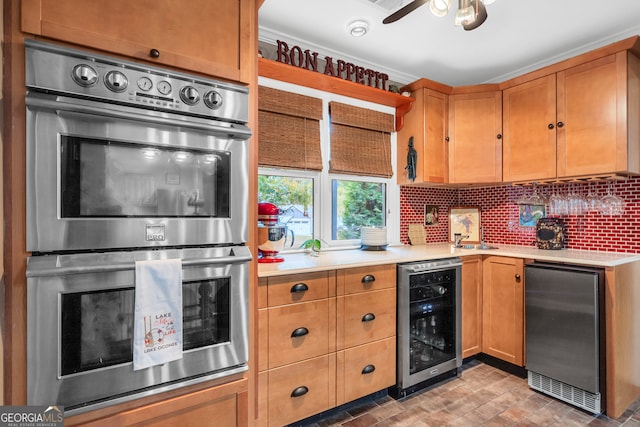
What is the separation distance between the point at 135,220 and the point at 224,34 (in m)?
0.87

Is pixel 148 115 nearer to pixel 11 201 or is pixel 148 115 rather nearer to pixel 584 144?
pixel 11 201

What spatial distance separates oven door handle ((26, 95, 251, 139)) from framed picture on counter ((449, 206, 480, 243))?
280cm

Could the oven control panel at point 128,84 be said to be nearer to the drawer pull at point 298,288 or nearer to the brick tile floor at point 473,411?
the drawer pull at point 298,288

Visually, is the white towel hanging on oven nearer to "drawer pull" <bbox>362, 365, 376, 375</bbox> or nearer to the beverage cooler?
"drawer pull" <bbox>362, 365, 376, 375</bbox>

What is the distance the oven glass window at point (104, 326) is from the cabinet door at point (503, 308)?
2.34 metres

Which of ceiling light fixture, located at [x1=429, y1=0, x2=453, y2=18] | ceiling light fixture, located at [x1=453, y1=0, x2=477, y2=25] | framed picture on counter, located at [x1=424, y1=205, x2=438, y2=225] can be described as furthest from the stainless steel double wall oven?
framed picture on counter, located at [x1=424, y1=205, x2=438, y2=225]

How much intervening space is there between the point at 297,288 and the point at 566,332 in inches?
73.9

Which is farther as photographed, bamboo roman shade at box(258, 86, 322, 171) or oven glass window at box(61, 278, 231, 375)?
bamboo roman shade at box(258, 86, 322, 171)

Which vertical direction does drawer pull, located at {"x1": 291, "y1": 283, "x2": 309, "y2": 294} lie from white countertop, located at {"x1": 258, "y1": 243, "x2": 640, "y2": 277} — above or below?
below

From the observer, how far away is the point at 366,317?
2062 millimetres

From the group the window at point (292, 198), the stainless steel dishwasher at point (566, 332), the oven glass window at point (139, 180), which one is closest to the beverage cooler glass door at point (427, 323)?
the stainless steel dishwasher at point (566, 332)

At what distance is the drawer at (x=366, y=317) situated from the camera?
6.50 feet

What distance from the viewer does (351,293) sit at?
2.01 metres

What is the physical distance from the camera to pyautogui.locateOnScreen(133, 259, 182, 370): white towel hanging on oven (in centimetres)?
117
